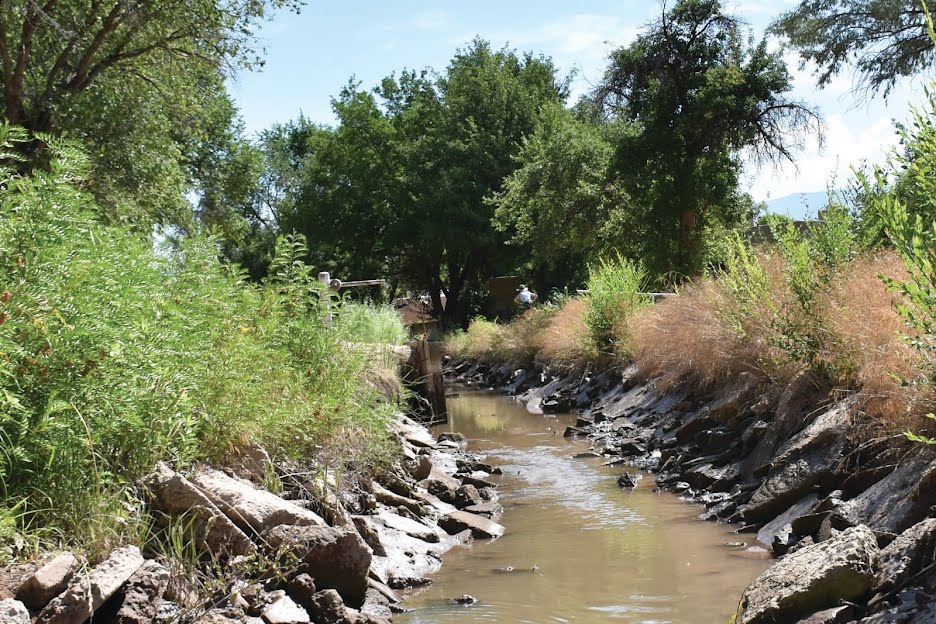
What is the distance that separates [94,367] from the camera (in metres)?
4.88

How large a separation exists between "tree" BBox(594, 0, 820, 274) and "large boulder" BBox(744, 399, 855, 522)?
49.9ft

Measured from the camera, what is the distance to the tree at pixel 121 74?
15.5 metres

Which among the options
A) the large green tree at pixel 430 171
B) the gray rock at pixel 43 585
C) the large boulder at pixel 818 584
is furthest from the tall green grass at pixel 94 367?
the large green tree at pixel 430 171

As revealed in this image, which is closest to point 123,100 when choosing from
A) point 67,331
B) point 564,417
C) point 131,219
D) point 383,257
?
point 131,219

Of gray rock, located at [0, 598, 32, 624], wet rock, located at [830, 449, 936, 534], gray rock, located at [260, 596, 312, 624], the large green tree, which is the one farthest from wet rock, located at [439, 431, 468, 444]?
the large green tree

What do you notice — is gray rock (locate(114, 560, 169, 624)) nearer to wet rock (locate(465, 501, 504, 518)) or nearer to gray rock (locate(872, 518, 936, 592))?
gray rock (locate(872, 518, 936, 592))

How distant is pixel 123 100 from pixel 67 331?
1351 cm

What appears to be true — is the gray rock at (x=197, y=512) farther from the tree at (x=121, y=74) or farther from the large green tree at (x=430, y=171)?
the large green tree at (x=430, y=171)

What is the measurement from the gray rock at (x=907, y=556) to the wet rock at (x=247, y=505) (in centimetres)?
339

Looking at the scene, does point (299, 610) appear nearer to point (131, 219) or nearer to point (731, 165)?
point (131, 219)

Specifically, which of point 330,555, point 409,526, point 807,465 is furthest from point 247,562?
point 807,465

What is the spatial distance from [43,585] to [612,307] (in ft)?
48.0

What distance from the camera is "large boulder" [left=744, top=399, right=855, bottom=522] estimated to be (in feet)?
25.5

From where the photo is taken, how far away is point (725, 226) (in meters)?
24.4
